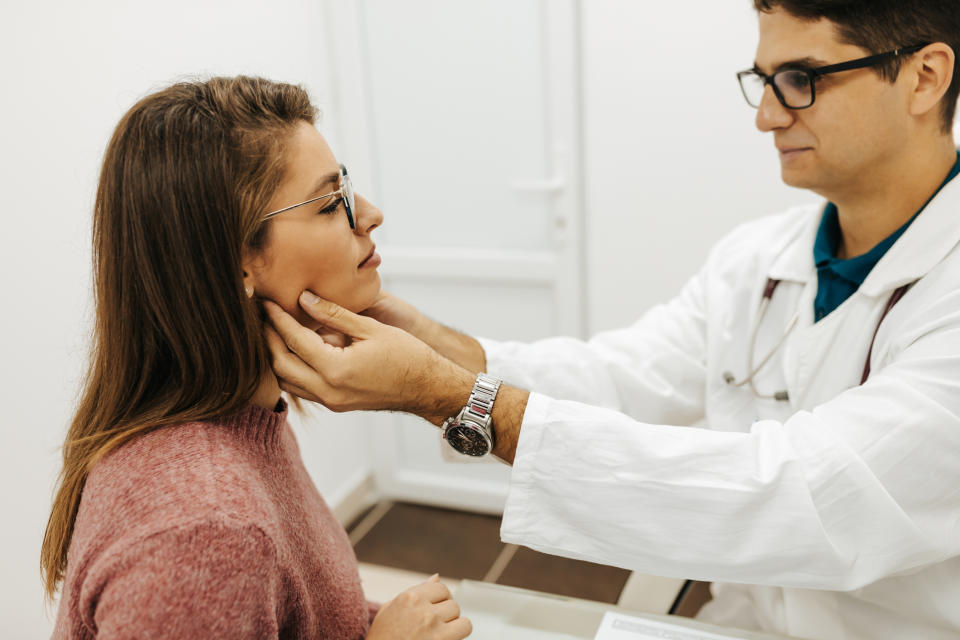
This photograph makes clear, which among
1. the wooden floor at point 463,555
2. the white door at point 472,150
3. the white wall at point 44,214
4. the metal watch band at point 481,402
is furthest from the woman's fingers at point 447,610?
the white door at point 472,150

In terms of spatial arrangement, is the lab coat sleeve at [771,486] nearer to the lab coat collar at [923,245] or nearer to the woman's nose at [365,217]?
the lab coat collar at [923,245]

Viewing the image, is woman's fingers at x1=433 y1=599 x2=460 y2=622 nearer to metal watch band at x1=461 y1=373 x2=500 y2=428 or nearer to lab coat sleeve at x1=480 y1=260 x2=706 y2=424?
metal watch band at x1=461 y1=373 x2=500 y2=428

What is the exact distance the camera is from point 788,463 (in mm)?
1083

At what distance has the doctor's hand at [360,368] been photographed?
109 cm

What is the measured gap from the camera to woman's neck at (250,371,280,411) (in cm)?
116

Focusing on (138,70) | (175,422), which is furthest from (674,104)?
(175,422)

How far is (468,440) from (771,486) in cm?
42

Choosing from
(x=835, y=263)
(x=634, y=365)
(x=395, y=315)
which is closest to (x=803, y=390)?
(x=835, y=263)

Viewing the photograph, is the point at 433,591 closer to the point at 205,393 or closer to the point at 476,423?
the point at 476,423

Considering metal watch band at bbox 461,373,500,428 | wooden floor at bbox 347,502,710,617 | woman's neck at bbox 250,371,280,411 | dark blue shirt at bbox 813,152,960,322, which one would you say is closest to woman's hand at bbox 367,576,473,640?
metal watch band at bbox 461,373,500,428

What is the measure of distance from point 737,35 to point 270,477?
185cm

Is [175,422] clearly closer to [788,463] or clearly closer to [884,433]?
[788,463]

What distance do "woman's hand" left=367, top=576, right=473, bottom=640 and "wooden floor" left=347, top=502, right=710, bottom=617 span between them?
129cm

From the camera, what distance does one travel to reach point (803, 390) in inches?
55.3
